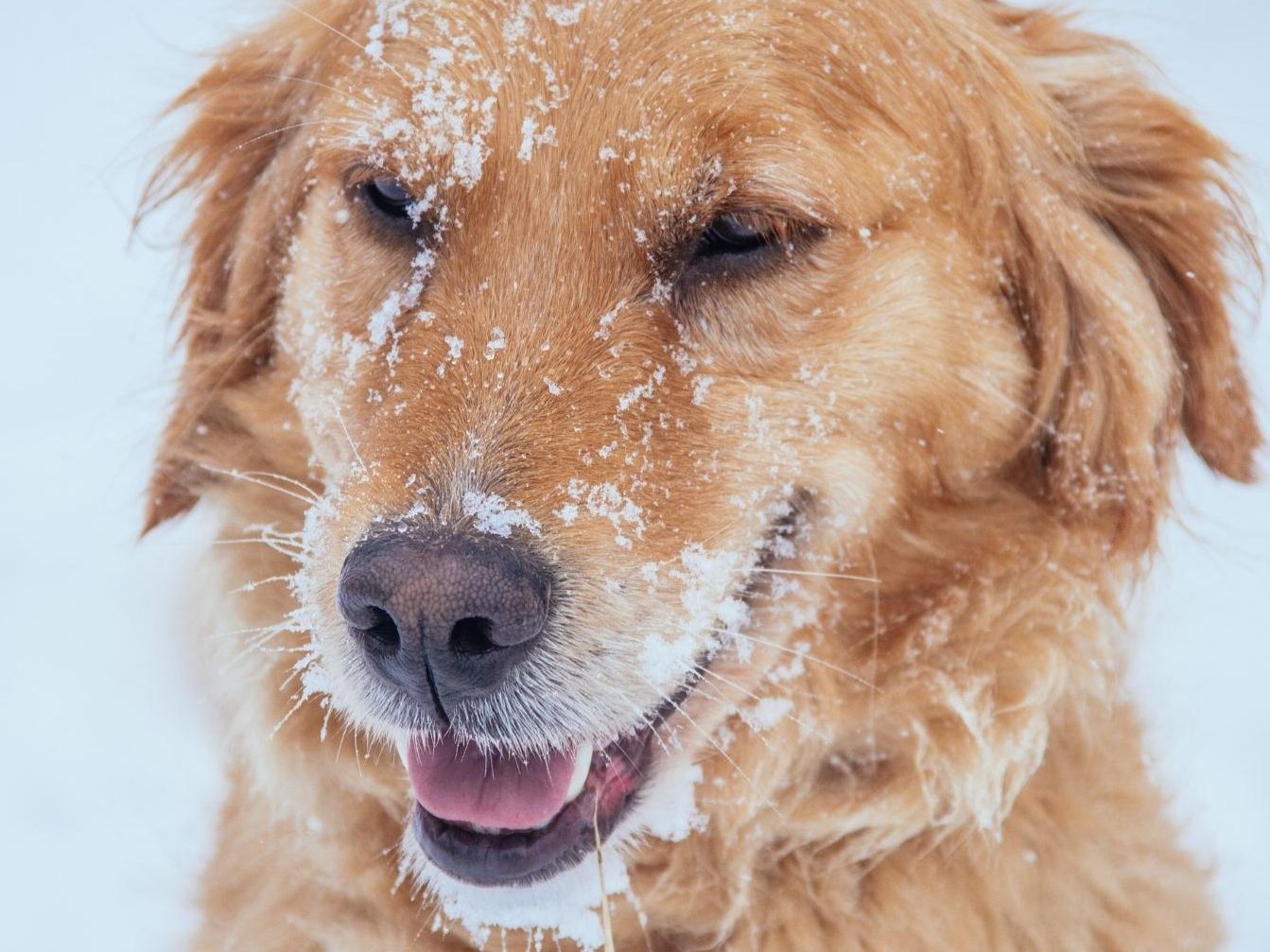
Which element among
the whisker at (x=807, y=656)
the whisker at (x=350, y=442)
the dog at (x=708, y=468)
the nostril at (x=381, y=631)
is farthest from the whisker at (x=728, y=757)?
the whisker at (x=350, y=442)

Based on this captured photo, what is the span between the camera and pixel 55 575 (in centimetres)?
520

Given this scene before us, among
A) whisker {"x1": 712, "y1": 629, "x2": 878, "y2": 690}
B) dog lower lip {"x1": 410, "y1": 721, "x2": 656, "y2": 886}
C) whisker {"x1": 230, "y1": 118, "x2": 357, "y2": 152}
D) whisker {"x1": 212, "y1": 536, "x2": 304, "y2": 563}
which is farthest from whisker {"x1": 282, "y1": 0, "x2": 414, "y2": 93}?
dog lower lip {"x1": 410, "y1": 721, "x2": 656, "y2": 886}

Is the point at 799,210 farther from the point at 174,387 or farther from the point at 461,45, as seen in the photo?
the point at 174,387

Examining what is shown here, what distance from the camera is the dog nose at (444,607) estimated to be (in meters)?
2.13

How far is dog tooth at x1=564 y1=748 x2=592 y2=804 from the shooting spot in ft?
8.35

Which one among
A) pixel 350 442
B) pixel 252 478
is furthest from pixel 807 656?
pixel 252 478

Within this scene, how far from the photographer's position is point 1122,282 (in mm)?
2895

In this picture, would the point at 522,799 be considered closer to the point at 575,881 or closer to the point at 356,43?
the point at 575,881

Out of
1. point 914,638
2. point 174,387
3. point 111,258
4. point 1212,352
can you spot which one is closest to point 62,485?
point 111,258

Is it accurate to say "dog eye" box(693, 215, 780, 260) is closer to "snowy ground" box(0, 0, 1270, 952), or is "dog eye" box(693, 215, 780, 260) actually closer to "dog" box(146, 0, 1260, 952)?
"dog" box(146, 0, 1260, 952)

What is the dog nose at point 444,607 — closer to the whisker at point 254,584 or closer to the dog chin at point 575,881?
the dog chin at point 575,881

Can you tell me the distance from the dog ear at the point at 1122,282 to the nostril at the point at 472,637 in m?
1.34

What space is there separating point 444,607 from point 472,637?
0.45 feet

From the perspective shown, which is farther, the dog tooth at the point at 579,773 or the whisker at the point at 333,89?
the whisker at the point at 333,89
